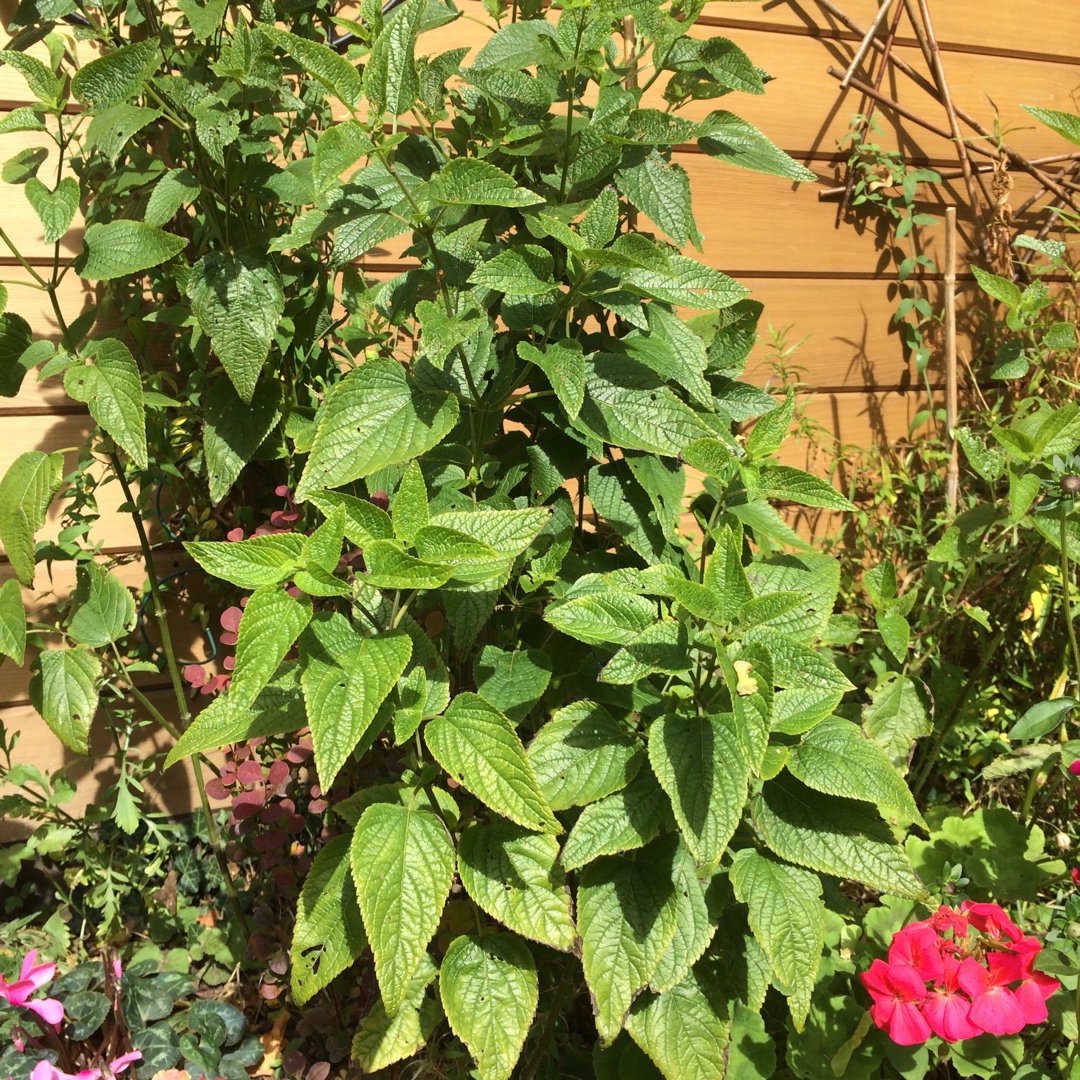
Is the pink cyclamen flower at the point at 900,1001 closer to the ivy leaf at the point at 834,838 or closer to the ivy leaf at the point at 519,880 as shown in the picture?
the ivy leaf at the point at 834,838

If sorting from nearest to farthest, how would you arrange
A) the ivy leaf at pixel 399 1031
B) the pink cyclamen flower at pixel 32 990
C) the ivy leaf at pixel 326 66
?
the ivy leaf at pixel 326 66
the ivy leaf at pixel 399 1031
the pink cyclamen flower at pixel 32 990

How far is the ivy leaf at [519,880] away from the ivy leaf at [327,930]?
17cm

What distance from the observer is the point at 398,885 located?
107 cm

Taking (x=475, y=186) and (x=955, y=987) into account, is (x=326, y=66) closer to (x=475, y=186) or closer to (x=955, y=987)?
(x=475, y=186)

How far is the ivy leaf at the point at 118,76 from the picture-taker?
1.23 m

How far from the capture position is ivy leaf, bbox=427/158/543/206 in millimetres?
1063

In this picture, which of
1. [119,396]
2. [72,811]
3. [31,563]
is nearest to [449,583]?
[119,396]

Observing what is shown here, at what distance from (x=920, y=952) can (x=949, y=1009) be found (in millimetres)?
82

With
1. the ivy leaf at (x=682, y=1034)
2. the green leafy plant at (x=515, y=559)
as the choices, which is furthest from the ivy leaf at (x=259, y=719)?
the ivy leaf at (x=682, y=1034)

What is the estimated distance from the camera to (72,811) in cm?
210

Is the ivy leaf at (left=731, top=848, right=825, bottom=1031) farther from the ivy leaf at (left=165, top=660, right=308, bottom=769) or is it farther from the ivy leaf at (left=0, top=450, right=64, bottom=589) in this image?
the ivy leaf at (left=0, top=450, right=64, bottom=589)

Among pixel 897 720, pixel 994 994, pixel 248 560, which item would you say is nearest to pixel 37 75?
pixel 248 560

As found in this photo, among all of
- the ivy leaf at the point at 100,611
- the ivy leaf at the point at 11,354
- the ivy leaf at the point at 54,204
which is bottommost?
the ivy leaf at the point at 100,611

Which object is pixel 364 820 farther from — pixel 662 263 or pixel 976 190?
pixel 976 190
